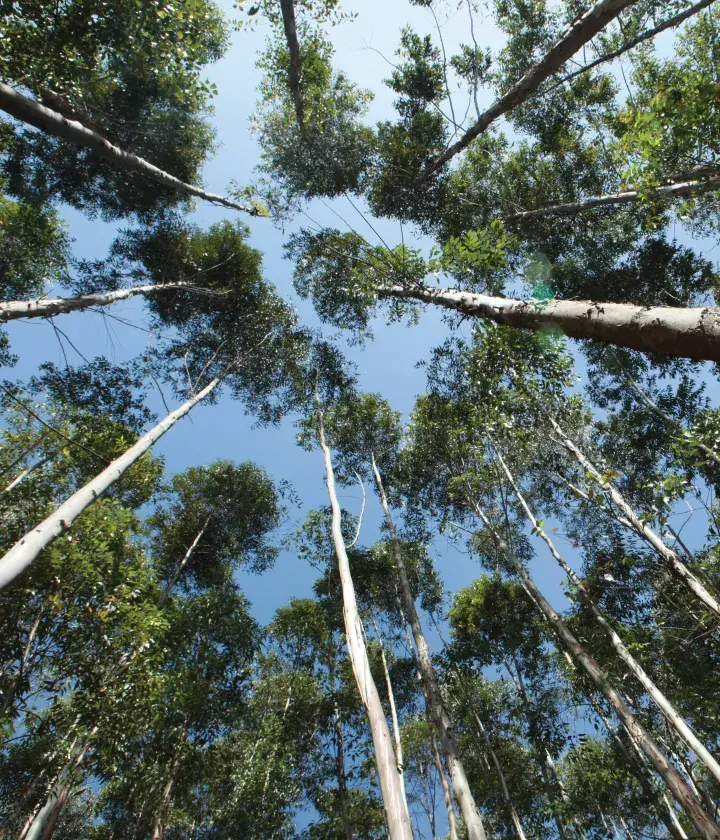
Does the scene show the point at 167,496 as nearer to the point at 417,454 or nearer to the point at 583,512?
the point at 417,454

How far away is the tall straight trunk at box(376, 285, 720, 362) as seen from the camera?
72.6 inches

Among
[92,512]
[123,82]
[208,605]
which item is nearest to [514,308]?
[92,512]

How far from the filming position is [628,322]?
2.19 meters

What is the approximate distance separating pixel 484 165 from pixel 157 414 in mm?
10933

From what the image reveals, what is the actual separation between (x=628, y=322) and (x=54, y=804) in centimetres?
896

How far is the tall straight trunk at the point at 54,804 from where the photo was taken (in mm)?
5096

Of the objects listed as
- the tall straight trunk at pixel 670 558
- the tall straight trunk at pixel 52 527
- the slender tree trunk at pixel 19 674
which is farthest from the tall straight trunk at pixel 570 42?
the slender tree trunk at pixel 19 674

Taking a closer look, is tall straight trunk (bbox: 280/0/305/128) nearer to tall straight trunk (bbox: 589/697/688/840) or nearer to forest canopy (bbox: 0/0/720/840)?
forest canopy (bbox: 0/0/720/840)

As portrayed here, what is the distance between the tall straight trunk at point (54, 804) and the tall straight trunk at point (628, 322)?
296 inches

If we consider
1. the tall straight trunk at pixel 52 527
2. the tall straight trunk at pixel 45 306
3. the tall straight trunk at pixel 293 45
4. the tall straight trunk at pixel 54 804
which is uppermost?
the tall straight trunk at pixel 293 45

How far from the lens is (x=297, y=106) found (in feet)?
25.7

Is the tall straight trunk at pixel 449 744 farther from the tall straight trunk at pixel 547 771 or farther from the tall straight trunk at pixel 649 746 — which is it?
the tall straight trunk at pixel 547 771

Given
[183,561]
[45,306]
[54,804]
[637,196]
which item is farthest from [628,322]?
[183,561]

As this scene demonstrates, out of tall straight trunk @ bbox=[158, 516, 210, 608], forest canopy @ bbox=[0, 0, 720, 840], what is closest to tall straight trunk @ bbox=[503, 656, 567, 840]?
forest canopy @ bbox=[0, 0, 720, 840]
